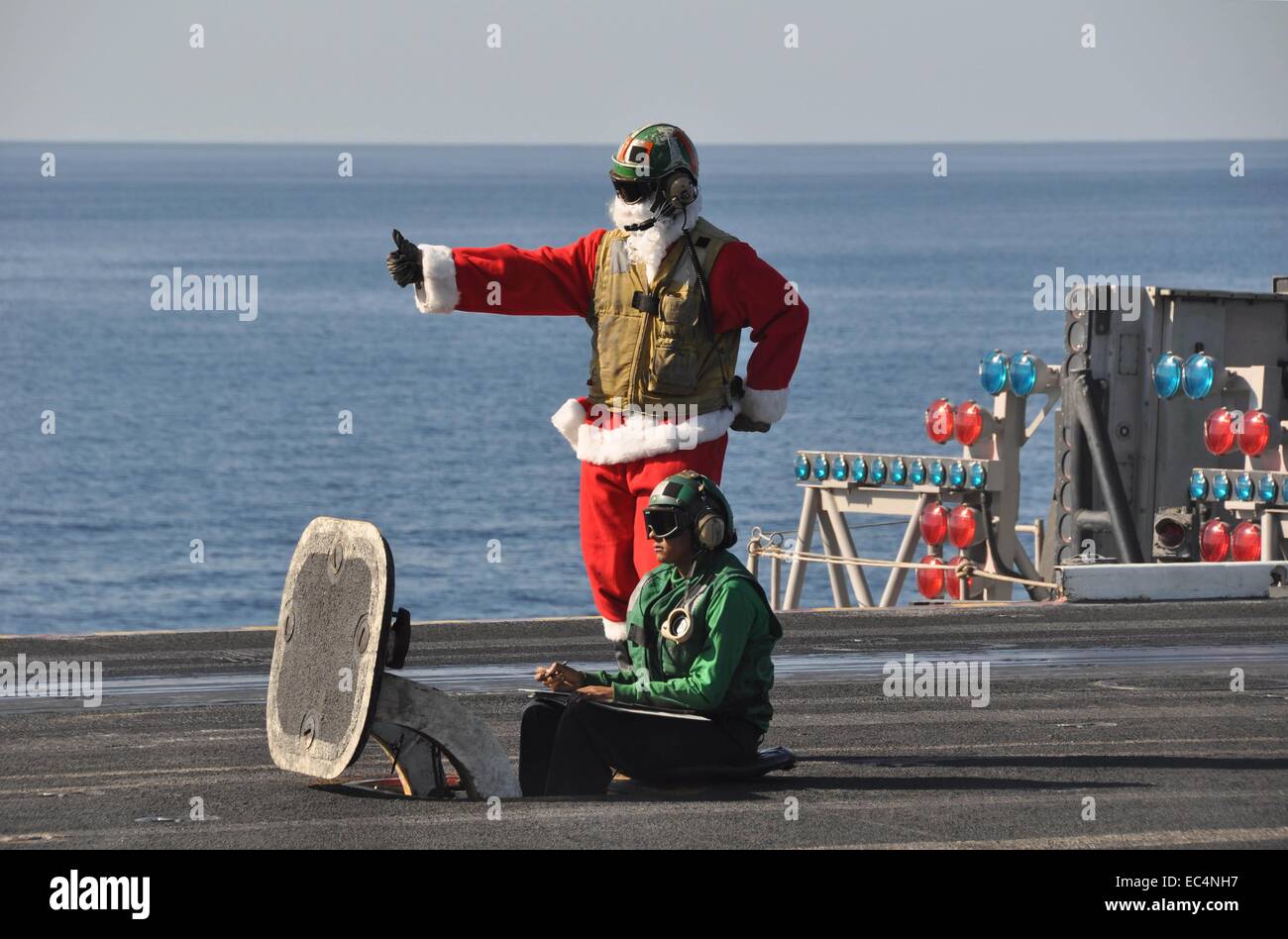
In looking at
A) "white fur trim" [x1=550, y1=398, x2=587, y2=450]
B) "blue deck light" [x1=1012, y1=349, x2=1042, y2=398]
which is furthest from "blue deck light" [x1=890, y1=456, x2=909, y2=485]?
"white fur trim" [x1=550, y1=398, x2=587, y2=450]

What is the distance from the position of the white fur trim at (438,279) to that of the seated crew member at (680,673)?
1.43 m

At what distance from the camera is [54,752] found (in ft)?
30.3

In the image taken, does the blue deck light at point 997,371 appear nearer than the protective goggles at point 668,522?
No

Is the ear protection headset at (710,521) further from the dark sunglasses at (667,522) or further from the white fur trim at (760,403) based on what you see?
the white fur trim at (760,403)

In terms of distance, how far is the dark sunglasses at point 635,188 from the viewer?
8773mm

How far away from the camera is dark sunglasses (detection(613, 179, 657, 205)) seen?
877 cm

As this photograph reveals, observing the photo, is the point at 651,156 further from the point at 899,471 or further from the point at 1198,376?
the point at 899,471

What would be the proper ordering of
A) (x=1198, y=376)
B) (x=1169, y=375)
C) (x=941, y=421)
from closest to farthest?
(x=1198, y=376), (x=1169, y=375), (x=941, y=421)

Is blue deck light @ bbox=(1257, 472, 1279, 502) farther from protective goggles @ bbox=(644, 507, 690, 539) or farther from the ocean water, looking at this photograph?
the ocean water

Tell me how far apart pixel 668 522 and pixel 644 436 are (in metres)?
1.01

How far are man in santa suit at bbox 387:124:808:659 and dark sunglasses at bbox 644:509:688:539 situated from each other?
780mm

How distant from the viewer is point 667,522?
786cm

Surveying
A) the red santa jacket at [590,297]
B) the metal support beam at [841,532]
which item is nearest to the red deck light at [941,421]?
the metal support beam at [841,532]

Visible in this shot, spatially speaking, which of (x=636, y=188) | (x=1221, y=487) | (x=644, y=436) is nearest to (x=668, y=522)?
(x=644, y=436)
